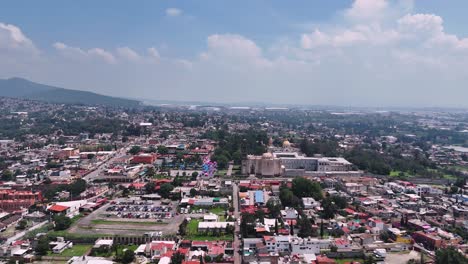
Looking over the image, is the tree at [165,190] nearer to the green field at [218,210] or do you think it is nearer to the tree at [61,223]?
the green field at [218,210]

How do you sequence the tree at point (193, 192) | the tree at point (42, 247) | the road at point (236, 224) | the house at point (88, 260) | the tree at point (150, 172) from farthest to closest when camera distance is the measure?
the tree at point (150, 172) < the tree at point (193, 192) < the tree at point (42, 247) < the road at point (236, 224) < the house at point (88, 260)

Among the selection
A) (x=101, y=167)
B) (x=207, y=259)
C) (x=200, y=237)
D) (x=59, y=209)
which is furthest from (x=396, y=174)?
(x=59, y=209)

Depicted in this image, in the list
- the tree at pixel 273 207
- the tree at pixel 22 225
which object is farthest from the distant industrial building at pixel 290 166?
the tree at pixel 22 225

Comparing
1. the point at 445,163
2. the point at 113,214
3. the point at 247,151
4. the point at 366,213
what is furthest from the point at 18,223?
the point at 445,163

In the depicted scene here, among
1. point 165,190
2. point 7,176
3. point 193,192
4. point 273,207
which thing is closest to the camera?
point 273,207

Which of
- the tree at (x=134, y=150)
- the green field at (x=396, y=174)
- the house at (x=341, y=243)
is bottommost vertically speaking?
the green field at (x=396, y=174)

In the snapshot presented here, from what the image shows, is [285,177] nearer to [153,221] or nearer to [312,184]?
[312,184]

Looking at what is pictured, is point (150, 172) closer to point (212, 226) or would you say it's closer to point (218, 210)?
point (218, 210)

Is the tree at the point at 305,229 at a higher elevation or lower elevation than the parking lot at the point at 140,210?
higher

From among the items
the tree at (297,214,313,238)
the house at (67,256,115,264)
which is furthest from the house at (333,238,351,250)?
the house at (67,256,115,264)

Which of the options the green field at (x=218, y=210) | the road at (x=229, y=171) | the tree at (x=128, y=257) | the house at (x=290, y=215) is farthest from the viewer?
the road at (x=229, y=171)

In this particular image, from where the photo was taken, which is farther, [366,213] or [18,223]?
[366,213]
